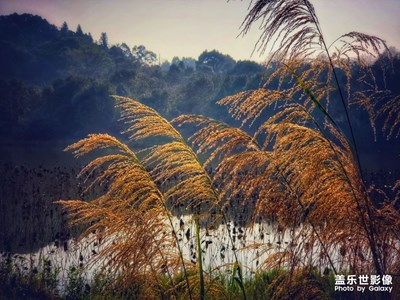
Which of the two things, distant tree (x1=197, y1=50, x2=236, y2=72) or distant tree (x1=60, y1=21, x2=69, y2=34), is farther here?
distant tree (x1=60, y1=21, x2=69, y2=34)

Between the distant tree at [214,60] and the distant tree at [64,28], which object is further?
the distant tree at [64,28]

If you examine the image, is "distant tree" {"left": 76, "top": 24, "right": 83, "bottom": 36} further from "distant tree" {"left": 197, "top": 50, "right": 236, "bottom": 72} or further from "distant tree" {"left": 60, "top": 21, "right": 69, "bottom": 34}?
"distant tree" {"left": 197, "top": 50, "right": 236, "bottom": 72}

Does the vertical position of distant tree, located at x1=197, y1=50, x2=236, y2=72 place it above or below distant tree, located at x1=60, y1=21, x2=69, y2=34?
below

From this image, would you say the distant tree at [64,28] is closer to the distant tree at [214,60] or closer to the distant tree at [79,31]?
the distant tree at [79,31]

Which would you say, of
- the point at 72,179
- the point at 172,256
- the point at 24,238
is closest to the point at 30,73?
the point at 72,179

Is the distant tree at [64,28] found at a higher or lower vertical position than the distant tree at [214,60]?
higher

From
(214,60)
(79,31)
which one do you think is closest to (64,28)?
(79,31)

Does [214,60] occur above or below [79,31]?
below

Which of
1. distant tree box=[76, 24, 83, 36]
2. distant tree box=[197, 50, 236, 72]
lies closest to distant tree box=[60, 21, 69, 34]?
distant tree box=[76, 24, 83, 36]

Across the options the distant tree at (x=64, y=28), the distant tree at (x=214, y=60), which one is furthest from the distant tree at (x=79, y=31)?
the distant tree at (x=214, y=60)

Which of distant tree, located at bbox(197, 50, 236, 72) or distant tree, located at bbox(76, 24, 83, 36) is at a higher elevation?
distant tree, located at bbox(76, 24, 83, 36)

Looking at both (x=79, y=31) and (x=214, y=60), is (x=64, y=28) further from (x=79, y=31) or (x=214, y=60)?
(x=214, y=60)

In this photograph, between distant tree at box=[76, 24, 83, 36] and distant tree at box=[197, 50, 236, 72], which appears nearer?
distant tree at box=[197, 50, 236, 72]

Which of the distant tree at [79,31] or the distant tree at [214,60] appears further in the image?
the distant tree at [79,31]
